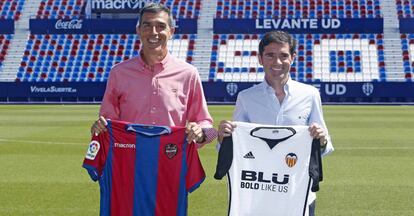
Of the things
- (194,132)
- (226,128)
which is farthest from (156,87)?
(226,128)

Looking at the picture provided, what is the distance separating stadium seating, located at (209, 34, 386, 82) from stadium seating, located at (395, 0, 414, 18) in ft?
8.19

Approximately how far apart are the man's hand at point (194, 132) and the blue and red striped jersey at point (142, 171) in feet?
0.42

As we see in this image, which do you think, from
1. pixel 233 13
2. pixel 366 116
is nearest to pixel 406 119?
pixel 366 116

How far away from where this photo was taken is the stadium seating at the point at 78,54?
37.6 metres

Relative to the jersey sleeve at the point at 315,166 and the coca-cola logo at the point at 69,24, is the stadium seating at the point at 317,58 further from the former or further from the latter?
the jersey sleeve at the point at 315,166

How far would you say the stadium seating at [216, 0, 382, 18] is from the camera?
40.4 m

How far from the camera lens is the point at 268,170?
15.3ft

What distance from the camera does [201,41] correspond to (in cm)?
3894

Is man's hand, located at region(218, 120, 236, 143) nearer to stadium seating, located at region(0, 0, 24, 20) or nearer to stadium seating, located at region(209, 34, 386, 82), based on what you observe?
stadium seating, located at region(209, 34, 386, 82)

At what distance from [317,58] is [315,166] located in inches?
1305

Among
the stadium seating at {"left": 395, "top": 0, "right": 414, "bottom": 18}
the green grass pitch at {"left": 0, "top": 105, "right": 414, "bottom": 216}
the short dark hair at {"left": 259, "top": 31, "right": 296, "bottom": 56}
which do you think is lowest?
the green grass pitch at {"left": 0, "top": 105, "right": 414, "bottom": 216}

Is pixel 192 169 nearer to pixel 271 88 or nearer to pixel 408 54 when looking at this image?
pixel 271 88

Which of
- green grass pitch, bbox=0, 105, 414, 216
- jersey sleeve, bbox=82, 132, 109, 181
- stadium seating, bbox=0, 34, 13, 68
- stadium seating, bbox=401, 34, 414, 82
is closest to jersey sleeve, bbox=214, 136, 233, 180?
jersey sleeve, bbox=82, 132, 109, 181

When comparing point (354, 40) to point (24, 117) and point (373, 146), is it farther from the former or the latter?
point (373, 146)
